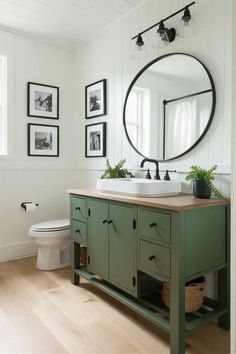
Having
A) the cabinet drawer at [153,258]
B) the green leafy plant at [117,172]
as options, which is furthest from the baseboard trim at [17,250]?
the cabinet drawer at [153,258]

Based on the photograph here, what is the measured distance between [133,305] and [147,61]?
1.95 meters

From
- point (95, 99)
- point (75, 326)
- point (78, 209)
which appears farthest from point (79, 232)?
point (95, 99)

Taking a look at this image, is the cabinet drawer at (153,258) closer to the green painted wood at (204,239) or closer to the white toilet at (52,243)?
the green painted wood at (204,239)

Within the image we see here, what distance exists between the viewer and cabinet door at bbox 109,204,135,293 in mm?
1776

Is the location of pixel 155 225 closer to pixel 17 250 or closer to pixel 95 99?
pixel 95 99

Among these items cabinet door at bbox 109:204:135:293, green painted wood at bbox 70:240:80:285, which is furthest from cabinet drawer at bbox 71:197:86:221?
cabinet door at bbox 109:204:135:293

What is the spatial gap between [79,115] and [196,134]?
5.66 feet

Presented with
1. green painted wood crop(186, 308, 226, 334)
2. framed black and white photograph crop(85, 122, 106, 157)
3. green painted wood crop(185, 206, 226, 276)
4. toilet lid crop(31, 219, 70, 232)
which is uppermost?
framed black and white photograph crop(85, 122, 106, 157)

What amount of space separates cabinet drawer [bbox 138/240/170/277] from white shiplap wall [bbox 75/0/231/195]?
2.15 ft

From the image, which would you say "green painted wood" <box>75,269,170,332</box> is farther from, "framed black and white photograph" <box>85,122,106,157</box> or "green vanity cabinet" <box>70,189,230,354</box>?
"framed black and white photograph" <box>85,122,106,157</box>

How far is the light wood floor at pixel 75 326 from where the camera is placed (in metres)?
→ 1.59

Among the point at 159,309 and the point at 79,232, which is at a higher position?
the point at 79,232

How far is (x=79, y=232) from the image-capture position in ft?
7.64

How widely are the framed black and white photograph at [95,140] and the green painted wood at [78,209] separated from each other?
74 centimetres
